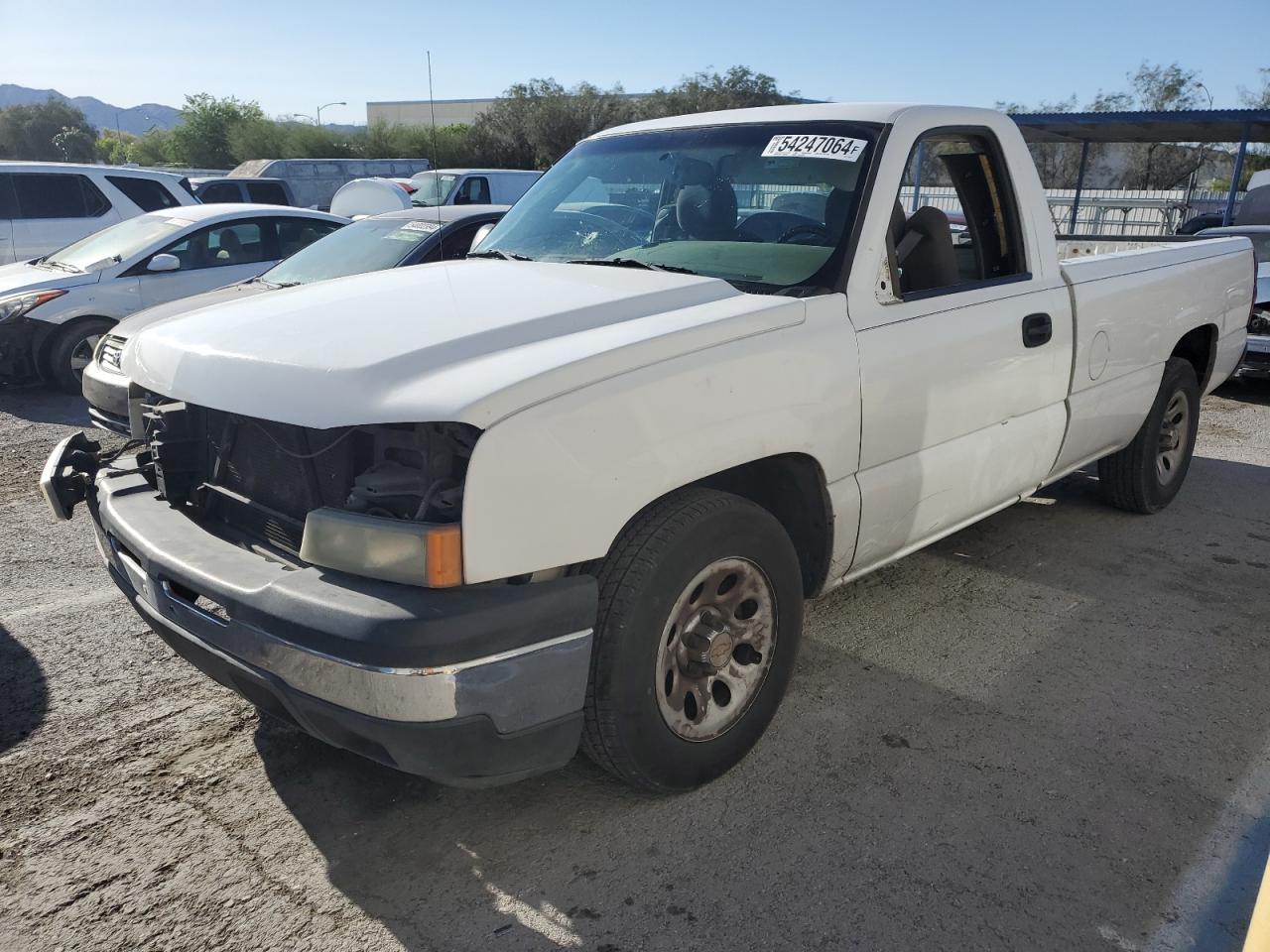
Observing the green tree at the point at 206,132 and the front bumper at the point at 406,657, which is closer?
the front bumper at the point at 406,657

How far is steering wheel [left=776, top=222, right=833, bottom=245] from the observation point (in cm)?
336

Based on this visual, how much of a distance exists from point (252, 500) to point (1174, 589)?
155 inches

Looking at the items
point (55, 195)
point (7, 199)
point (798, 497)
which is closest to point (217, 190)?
point (55, 195)

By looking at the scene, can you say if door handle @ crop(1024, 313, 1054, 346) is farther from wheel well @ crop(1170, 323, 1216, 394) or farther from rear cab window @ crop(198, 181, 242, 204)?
rear cab window @ crop(198, 181, 242, 204)

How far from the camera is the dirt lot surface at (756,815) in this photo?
2486 mm

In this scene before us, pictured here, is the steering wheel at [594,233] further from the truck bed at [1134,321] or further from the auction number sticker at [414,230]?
the auction number sticker at [414,230]

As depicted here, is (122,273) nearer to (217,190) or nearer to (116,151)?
(217,190)

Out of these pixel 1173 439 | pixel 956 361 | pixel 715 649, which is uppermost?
pixel 956 361

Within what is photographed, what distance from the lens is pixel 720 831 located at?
2.83 meters

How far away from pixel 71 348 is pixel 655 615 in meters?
7.72

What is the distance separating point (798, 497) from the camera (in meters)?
3.25

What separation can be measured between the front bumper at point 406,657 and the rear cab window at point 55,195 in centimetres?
1112

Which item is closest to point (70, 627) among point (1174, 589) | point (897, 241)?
point (897, 241)

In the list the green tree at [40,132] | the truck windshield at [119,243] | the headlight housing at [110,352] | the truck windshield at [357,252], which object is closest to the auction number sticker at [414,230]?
the truck windshield at [357,252]
